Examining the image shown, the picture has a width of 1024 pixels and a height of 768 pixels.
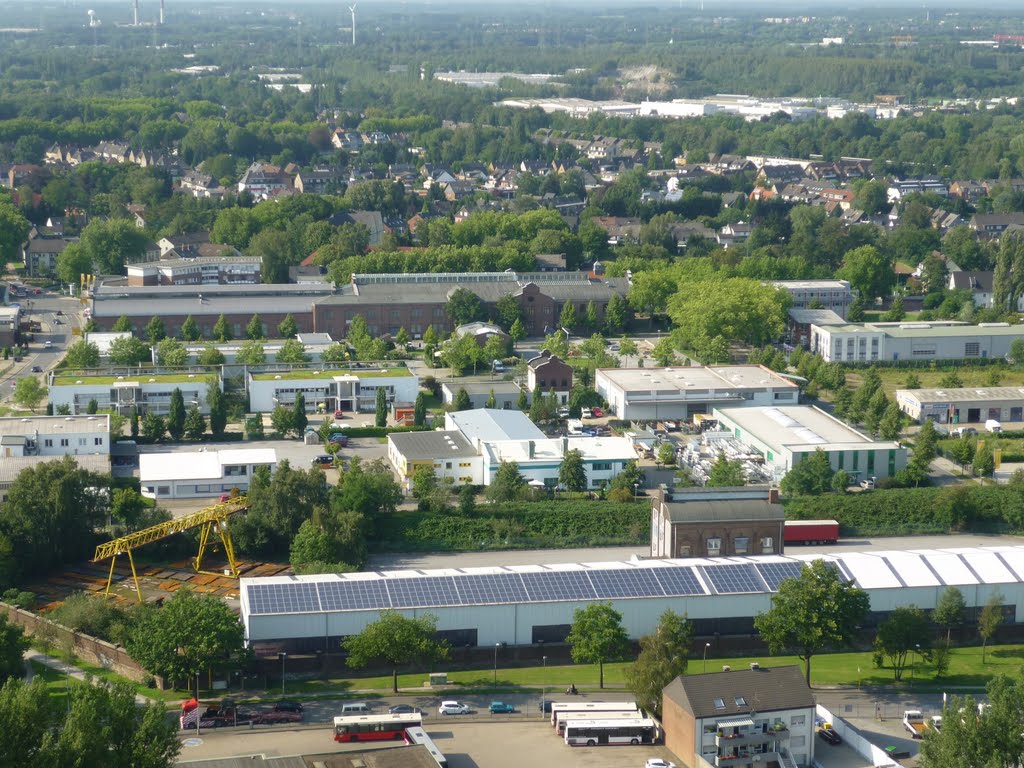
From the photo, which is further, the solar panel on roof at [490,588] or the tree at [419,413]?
the tree at [419,413]

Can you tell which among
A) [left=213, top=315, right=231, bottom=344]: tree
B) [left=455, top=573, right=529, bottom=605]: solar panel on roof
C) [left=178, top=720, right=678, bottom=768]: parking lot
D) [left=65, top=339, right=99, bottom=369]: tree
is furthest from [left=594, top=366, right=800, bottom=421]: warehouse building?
[left=178, top=720, right=678, bottom=768]: parking lot

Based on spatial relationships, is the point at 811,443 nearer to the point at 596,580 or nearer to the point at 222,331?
the point at 596,580

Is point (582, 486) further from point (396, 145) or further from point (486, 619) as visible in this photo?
point (396, 145)

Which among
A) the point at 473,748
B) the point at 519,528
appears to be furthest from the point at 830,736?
the point at 519,528

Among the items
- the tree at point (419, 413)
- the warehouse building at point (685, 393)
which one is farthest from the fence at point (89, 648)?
the warehouse building at point (685, 393)

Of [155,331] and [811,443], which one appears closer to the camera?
[811,443]

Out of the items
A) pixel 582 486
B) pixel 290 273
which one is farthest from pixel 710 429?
pixel 290 273

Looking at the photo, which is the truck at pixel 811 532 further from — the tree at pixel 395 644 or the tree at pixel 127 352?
the tree at pixel 127 352

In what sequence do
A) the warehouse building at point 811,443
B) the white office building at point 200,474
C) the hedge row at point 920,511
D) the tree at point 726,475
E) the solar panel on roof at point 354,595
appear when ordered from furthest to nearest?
the warehouse building at point 811,443, the tree at point 726,475, the white office building at point 200,474, the hedge row at point 920,511, the solar panel on roof at point 354,595
